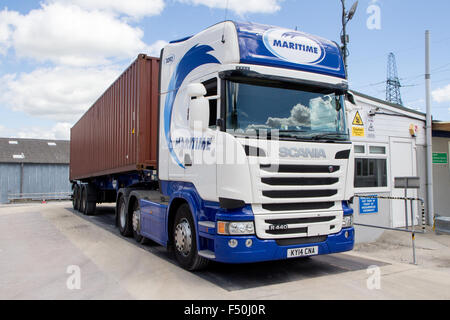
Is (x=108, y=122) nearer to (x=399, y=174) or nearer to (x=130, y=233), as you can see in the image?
(x=130, y=233)

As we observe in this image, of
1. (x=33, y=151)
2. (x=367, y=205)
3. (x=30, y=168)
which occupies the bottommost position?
(x=367, y=205)

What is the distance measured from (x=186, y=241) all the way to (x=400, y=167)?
24.5ft

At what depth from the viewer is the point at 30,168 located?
1519 inches

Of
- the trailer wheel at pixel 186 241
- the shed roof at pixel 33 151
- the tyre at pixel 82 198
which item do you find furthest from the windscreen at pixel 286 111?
the shed roof at pixel 33 151

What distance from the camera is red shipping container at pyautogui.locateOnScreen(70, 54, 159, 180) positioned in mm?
8336

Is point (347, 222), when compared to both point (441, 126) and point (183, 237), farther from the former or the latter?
point (441, 126)

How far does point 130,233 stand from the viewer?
932cm

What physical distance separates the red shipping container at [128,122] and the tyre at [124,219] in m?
0.87

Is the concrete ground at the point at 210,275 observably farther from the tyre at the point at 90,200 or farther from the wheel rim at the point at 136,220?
the tyre at the point at 90,200

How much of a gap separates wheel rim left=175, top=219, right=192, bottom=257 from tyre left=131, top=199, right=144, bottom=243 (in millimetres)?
2431

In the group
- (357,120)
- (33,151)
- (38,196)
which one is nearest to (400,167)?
(357,120)

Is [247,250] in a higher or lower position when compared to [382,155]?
lower

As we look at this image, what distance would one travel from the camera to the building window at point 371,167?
9.55m
